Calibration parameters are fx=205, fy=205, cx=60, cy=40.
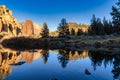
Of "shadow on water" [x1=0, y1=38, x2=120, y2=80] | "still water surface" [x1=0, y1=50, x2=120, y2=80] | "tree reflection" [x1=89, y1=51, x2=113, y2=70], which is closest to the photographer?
"still water surface" [x1=0, y1=50, x2=120, y2=80]

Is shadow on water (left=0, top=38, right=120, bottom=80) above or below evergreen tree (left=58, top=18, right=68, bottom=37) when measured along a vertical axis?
below

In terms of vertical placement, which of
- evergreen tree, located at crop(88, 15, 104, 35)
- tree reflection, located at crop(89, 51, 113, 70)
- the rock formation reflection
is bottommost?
tree reflection, located at crop(89, 51, 113, 70)

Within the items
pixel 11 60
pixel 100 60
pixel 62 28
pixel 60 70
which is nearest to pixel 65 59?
pixel 100 60

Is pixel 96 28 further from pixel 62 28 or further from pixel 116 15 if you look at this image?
pixel 116 15

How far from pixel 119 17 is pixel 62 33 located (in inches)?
1806

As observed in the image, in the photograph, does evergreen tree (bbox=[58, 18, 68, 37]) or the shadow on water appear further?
evergreen tree (bbox=[58, 18, 68, 37])

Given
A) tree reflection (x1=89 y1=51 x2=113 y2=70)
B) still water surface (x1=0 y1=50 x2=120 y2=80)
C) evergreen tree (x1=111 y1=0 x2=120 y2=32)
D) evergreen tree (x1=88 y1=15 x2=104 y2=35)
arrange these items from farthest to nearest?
evergreen tree (x1=88 y1=15 x2=104 y2=35)
evergreen tree (x1=111 y1=0 x2=120 y2=32)
tree reflection (x1=89 y1=51 x2=113 y2=70)
still water surface (x1=0 y1=50 x2=120 y2=80)

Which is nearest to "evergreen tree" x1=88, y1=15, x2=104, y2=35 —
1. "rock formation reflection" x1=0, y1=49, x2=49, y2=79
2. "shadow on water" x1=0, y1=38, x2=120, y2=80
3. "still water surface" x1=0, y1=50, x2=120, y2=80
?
"shadow on water" x1=0, y1=38, x2=120, y2=80

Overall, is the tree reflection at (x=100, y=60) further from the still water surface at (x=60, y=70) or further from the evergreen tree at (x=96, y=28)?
the evergreen tree at (x=96, y=28)

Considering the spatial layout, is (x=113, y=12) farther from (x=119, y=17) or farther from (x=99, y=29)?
(x=99, y=29)

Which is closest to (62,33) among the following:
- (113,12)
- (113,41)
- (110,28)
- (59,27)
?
(59,27)

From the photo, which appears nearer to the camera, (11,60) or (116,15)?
(11,60)

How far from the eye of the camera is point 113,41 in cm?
8775

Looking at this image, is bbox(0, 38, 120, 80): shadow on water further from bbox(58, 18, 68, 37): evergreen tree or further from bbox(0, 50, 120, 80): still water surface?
bbox(58, 18, 68, 37): evergreen tree
